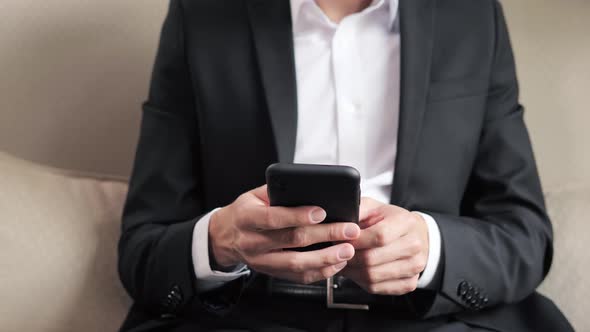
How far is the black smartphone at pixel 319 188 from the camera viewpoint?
708mm

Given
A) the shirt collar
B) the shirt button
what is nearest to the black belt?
the shirt button

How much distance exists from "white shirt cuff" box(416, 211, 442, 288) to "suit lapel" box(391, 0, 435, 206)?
0.07m

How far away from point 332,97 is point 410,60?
0.11 meters

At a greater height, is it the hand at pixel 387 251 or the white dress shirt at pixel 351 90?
the white dress shirt at pixel 351 90

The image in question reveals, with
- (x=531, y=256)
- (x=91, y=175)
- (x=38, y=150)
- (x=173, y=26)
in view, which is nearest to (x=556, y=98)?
(x=531, y=256)

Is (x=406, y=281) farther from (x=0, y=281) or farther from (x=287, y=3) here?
(x=0, y=281)

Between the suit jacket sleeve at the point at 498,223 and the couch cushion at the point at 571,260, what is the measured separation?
0.20 ft

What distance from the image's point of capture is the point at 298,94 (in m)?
0.99

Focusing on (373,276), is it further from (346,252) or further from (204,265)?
(204,265)

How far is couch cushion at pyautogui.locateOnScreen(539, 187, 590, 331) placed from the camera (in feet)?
3.34

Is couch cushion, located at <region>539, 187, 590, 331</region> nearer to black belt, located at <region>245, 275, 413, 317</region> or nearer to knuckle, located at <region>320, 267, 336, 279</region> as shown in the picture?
black belt, located at <region>245, 275, 413, 317</region>

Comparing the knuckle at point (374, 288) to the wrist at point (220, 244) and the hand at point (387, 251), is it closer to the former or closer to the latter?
the hand at point (387, 251)

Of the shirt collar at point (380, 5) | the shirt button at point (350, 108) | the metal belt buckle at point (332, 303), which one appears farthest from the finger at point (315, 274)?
the shirt collar at point (380, 5)

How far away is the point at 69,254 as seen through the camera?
102 cm
